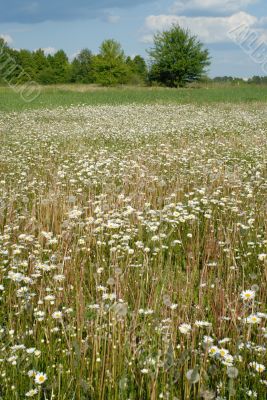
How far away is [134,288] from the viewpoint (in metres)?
3.70

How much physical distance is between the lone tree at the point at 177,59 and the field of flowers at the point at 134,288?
63.2 metres

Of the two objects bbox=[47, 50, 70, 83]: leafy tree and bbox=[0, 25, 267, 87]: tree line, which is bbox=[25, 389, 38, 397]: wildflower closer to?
bbox=[0, 25, 267, 87]: tree line

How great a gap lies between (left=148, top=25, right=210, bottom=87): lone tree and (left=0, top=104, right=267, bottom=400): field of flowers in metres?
63.2

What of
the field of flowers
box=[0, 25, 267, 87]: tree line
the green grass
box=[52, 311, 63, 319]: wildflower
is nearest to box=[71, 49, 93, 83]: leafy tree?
box=[0, 25, 267, 87]: tree line

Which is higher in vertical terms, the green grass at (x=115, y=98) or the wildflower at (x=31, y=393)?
the green grass at (x=115, y=98)

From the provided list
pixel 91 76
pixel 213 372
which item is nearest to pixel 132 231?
pixel 213 372

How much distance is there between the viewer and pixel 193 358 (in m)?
2.66

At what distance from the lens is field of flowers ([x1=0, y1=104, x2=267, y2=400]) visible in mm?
2514

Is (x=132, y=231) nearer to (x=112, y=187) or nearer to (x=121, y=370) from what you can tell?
(x=112, y=187)

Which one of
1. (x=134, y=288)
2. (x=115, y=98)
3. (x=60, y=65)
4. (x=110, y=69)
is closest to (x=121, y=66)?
(x=110, y=69)

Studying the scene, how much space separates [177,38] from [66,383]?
76049 mm

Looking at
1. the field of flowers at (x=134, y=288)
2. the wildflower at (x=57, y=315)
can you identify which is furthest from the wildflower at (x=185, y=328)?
the wildflower at (x=57, y=315)

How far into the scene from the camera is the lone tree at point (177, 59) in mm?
70062

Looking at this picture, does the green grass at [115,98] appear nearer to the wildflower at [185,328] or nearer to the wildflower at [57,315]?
the wildflower at [57,315]
